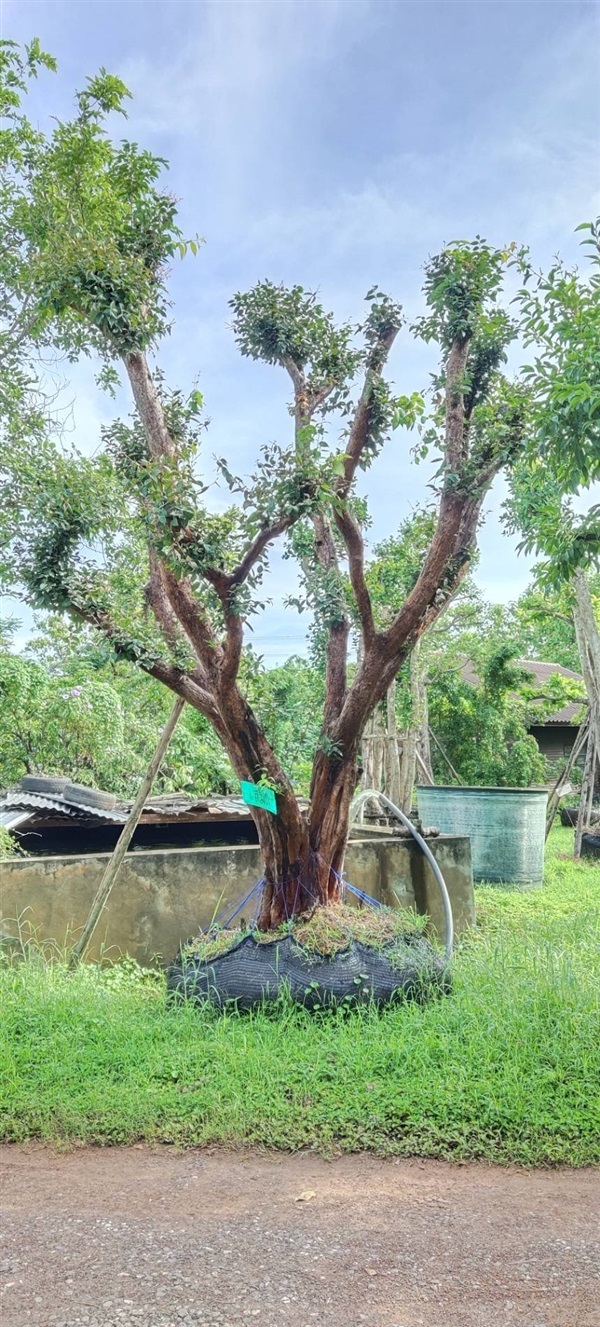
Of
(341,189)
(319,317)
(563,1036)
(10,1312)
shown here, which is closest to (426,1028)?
(563,1036)

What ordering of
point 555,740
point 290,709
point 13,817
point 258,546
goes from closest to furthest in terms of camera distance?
1. point 258,546
2. point 290,709
3. point 13,817
4. point 555,740

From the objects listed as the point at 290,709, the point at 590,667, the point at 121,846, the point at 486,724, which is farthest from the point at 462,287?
the point at 486,724

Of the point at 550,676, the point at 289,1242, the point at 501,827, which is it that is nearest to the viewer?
the point at 289,1242

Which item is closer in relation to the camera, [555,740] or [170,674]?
[170,674]

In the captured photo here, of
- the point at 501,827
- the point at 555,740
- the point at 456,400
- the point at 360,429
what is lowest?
the point at 501,827

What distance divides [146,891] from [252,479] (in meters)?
2.86

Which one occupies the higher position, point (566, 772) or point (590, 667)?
point (590, 667)

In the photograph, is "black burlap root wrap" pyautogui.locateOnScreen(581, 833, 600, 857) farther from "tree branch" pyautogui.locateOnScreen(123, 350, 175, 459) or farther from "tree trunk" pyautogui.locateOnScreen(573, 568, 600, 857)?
"tree branch" pyautogui.locateOnScreen(123, 350, 175, 459)

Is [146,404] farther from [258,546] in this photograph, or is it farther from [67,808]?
[67,808]

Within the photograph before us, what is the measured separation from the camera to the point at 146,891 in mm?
5539

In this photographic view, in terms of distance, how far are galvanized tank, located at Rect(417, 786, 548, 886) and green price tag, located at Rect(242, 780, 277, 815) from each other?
419 centimetres

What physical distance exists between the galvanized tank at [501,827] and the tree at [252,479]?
357 cm

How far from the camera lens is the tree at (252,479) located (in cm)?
435

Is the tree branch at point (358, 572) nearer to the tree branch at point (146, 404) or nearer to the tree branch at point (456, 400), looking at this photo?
the tree branch at point (456, 400)
